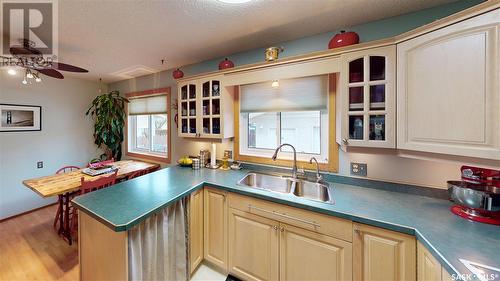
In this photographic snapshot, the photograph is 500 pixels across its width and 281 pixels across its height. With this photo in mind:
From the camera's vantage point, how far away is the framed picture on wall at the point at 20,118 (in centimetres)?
261

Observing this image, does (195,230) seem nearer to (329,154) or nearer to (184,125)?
(184,125)

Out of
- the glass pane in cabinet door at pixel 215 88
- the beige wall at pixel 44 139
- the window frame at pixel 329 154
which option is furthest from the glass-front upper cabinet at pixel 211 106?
the beige wall at pixel 44 139

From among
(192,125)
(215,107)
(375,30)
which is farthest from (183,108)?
(375,30)

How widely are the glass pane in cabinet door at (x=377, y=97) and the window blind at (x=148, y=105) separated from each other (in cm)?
282

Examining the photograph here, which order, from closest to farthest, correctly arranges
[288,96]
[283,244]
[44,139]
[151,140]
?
[283,244], [288,96], [44,139], [151,140]

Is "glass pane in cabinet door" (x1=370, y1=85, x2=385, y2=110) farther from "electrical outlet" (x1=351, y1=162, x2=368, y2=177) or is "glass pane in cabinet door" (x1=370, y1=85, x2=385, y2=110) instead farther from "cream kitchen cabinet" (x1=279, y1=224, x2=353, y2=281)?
"cream kitchen cabinet" (x1=279, y1=224, x2=353, y2=281)

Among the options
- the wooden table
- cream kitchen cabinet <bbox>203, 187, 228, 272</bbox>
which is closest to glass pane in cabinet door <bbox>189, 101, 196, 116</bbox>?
cream kitchen cabinet <bbox>203, 187, 228, 272</bbox>

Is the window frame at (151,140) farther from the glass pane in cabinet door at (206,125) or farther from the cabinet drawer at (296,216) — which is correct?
the cabinet drawer at (296,216)

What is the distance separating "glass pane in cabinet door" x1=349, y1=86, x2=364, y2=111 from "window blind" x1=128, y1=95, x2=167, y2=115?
8.79ft

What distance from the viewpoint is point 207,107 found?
2.20m

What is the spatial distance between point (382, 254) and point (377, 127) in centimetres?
84

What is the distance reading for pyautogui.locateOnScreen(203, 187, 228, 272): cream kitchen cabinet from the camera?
1656 millimetres

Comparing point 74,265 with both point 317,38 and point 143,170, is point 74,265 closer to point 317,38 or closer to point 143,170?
point 143,170

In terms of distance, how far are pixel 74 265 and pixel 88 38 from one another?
2.30 meters
